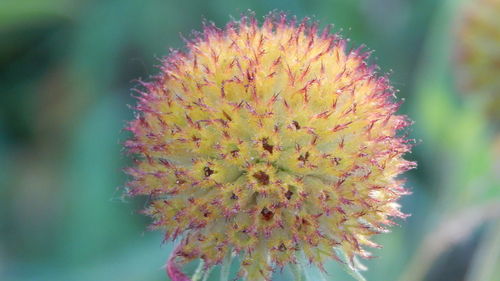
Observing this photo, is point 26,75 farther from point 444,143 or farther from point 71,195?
point 444,143

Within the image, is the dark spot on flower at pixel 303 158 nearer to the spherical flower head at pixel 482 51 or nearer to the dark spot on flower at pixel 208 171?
the dark spot on flower at pixel 208 171

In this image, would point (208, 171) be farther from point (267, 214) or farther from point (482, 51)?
point (482, 51)

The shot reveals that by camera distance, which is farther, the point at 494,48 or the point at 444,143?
the point at 444,143

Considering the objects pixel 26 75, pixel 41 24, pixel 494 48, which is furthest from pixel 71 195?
pixel 494 48

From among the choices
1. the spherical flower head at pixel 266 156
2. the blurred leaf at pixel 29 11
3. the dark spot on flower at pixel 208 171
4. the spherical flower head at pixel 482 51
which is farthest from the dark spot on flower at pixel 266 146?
the blurred leaf at pixel 29 11

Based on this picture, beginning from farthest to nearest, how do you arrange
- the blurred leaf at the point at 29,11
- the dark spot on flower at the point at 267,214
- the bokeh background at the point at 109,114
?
the blurred leaf at the point at 29,11 < the bokeh background at the point at 109,114 < the dark spot on flower at the point at 267,214

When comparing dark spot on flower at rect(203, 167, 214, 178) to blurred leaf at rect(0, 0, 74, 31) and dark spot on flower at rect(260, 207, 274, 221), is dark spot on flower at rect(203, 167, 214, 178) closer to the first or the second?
dark spot on flower at rect(260, 207, 274, 221)
